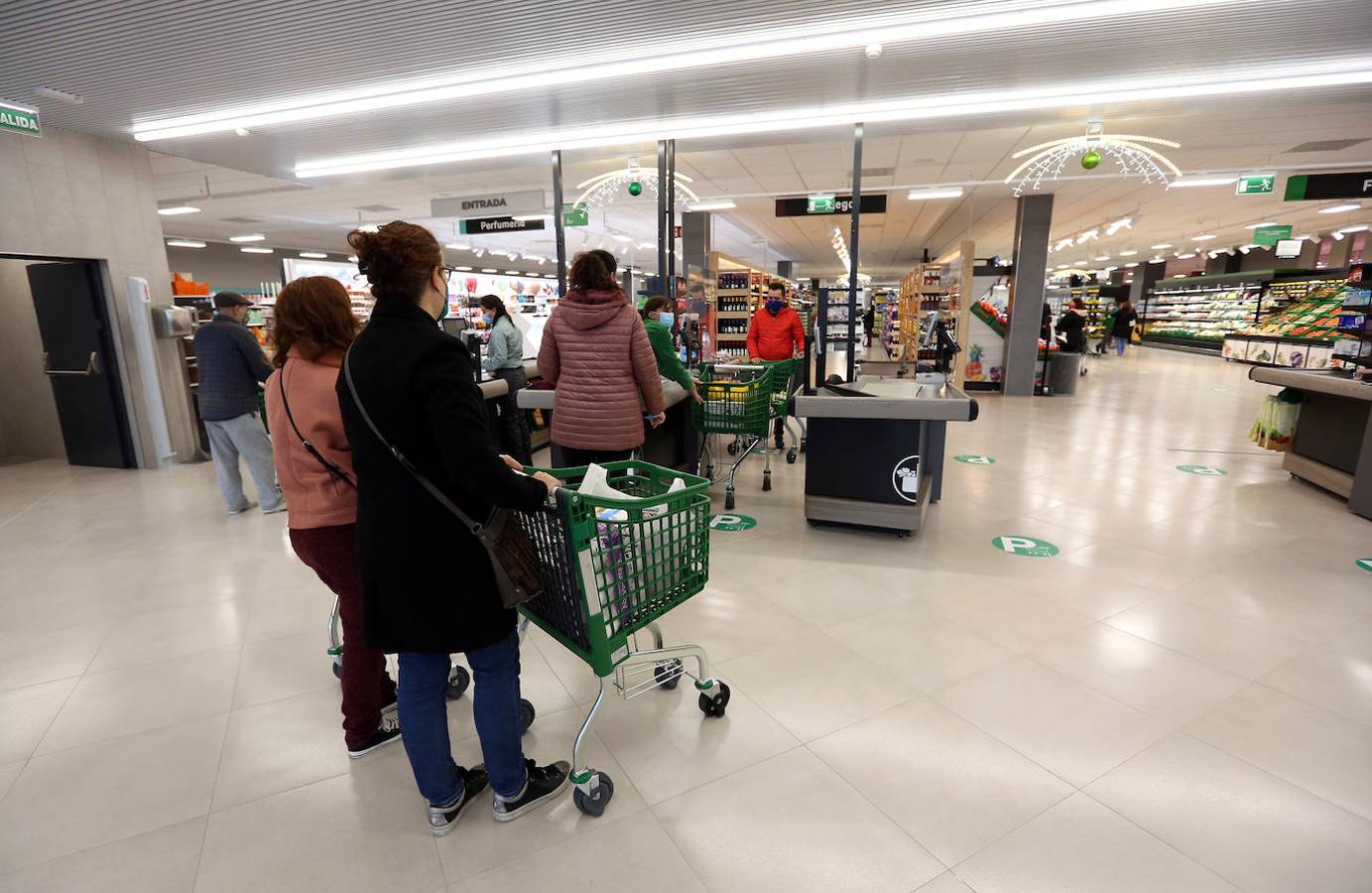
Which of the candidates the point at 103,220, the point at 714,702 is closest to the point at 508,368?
the point at 103,220

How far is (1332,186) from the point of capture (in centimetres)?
791

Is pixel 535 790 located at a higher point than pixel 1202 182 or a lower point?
lower

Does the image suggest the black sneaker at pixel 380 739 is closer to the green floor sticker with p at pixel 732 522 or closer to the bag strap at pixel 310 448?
the bag strap at pixel 310 448

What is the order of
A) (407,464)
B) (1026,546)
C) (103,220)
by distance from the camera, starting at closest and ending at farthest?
(407,464), (1026,546), (103,220)

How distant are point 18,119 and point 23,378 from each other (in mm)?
4109

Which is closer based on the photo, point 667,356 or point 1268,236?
point 667,356

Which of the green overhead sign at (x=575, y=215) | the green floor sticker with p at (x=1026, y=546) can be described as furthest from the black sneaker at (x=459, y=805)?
the green overhead sign at (x=575, y=215)

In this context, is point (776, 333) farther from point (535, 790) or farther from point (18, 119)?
point (18, 119)

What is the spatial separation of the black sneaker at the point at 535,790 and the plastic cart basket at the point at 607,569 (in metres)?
0.08

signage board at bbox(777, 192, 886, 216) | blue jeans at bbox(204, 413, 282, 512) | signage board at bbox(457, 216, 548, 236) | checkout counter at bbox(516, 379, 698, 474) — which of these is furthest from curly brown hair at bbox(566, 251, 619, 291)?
signage board at bbox(457, 216, 548, 236)

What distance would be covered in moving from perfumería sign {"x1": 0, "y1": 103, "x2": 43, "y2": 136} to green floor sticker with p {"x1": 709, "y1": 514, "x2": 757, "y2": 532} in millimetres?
6381

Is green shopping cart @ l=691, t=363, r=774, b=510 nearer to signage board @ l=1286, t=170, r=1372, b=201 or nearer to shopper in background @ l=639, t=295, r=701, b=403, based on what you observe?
shopper in background @ l=639, t=295, r=701, b=403

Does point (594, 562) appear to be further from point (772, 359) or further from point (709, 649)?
point (772, 359)

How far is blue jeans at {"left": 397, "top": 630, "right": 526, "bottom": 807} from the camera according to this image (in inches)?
70.6
